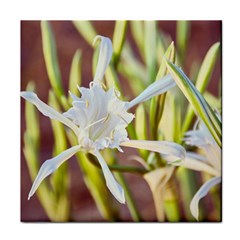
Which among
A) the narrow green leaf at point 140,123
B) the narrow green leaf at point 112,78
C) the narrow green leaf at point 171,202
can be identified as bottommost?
the narrow green leaf at point 171,202

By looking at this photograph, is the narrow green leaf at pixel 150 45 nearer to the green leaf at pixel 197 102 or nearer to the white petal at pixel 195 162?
the green leaf at pixel 197 102

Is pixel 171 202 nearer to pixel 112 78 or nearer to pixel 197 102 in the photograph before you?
pixel 197 102

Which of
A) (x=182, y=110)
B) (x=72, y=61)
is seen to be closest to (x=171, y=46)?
(x=182, y=110)

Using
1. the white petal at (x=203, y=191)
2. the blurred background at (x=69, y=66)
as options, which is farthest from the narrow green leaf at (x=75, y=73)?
the white petal at (x=203, y=191)

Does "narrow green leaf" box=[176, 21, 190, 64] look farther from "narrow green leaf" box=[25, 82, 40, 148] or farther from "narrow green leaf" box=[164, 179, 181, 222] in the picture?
"narrow green leaf" box=[25, 82, 40, 148]

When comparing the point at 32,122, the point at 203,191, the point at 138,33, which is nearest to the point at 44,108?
the point at 32,122

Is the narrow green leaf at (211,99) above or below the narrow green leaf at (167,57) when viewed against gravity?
below

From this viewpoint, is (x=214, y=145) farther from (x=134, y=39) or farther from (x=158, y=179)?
(x=134, y=39)
